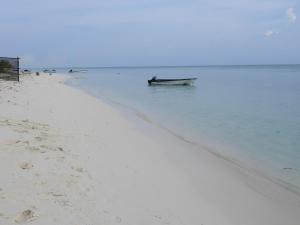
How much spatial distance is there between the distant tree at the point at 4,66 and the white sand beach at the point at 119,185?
Answer: 2250cm

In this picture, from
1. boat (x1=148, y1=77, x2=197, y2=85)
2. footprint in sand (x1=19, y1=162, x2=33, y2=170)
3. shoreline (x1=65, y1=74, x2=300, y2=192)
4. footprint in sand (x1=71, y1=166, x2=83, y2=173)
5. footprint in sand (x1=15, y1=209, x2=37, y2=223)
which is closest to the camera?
footprint in sand (x1=15, y1=209, x2=37, y2=223)

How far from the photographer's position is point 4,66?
3362 centimetres

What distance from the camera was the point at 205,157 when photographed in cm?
1127

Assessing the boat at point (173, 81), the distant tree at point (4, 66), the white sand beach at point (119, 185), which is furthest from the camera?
the boat at point (173, 81)

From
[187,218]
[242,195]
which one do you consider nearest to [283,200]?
[242,195]

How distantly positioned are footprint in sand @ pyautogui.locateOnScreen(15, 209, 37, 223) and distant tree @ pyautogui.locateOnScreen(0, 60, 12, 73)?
2978 cm

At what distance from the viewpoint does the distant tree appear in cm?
3300

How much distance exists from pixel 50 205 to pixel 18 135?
426cm

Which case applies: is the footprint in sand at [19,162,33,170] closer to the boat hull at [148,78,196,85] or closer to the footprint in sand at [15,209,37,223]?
the footprint in sand at [15,209,37,223]

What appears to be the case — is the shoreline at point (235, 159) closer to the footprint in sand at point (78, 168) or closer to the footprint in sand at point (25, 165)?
the footprint in sand at point (78, 168)

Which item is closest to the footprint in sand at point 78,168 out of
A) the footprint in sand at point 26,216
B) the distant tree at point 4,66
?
the footprint in sand at point 26,216

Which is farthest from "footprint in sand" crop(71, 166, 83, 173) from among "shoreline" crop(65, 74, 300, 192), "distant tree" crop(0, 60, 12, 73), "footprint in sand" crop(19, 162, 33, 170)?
"distant tree" crop(0, 60, 12, 73)

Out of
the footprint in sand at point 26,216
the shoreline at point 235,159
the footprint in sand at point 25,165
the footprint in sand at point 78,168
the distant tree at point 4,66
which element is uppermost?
the distant tree at point 4,66

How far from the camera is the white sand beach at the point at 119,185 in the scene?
5.59 meters
